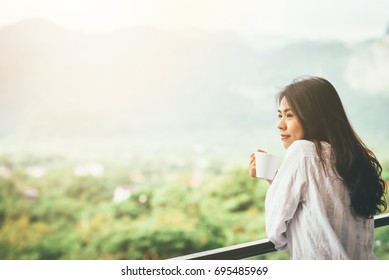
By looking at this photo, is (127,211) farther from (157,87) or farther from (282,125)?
(282,125)

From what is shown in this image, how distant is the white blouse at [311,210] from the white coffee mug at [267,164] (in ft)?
0.07

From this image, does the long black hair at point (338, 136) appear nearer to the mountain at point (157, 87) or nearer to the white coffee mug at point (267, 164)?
the white coffee mug at point (267, 164)

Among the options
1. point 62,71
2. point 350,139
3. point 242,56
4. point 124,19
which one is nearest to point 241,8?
point 242,56

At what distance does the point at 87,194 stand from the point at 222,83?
1046mm

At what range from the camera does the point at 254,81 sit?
2305mm

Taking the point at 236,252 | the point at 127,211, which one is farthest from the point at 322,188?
the point at 127,211

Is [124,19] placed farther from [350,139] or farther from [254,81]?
[350,139]

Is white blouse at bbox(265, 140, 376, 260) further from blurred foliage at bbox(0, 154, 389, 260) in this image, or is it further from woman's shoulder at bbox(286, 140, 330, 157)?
blurred foliage at bbox(0, 154, 389, 260)

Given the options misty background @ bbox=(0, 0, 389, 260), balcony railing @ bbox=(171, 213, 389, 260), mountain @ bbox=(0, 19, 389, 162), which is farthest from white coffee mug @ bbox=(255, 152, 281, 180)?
mountain @ bbox=(0, 19, 389, 162)

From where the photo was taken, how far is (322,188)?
3.48ft

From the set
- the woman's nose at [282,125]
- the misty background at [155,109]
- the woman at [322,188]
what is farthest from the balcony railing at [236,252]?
the misty background at [155,109]

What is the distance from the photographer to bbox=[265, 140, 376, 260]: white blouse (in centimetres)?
105

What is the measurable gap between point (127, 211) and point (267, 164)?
1272mm

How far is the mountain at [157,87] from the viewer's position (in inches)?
78.7
